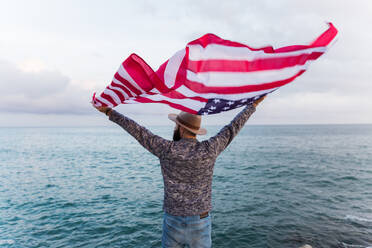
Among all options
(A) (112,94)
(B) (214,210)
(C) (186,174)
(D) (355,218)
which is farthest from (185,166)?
(D) (355,218)

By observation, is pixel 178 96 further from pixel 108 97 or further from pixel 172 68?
pixel 108 97

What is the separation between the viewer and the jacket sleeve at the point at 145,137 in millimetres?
2836

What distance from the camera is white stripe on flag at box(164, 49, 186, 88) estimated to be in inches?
134

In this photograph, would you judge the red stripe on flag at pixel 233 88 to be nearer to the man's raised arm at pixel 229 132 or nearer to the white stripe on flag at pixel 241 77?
the white stripe on flag at pixel 241 77

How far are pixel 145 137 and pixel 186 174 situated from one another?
2.30 feet

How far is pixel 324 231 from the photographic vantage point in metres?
13.2

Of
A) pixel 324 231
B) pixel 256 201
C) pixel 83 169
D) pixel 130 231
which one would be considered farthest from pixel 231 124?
pixel 83 169

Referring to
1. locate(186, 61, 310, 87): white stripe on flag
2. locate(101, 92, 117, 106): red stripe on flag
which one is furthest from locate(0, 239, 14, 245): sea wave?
locate(186, 61, 310, 87): white stripe on flag

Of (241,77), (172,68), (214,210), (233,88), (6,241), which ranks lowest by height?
(6,241)

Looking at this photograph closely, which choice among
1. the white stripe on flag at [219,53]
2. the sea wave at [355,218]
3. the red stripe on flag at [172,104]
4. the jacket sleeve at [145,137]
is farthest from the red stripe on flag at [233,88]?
the sea wave at [355,218]

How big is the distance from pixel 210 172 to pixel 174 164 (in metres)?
0.50

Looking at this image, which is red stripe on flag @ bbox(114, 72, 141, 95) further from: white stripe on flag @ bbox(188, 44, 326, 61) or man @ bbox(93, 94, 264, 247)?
white stripe on flag @ bbox(188, 44, 326, 61)

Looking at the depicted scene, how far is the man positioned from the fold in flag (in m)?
0.53

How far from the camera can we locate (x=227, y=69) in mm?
3037
